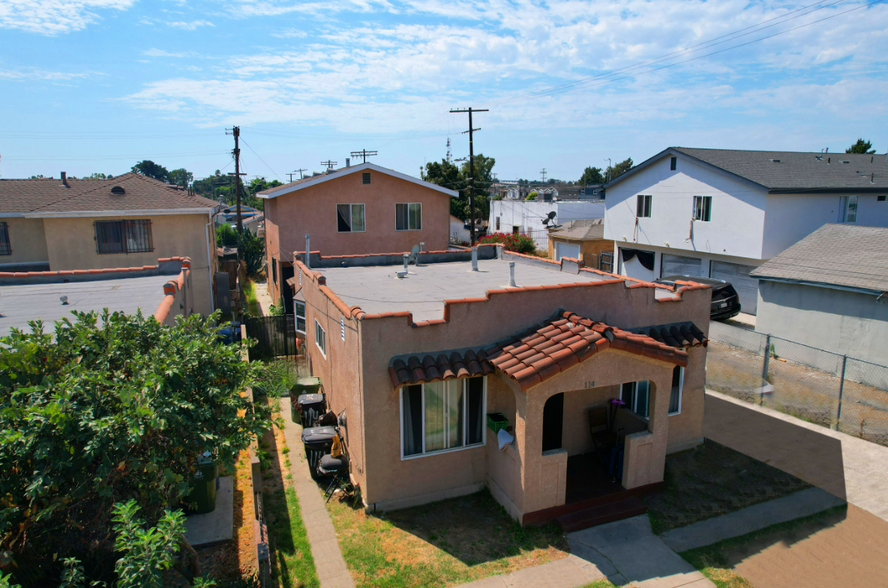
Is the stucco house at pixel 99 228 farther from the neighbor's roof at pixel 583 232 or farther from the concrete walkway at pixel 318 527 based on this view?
the neighbor's roof at pixel 583 232

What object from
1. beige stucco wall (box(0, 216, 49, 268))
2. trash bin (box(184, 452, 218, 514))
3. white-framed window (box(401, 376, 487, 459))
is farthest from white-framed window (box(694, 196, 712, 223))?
beige stucco wall (box(0, 216, 49, 268))

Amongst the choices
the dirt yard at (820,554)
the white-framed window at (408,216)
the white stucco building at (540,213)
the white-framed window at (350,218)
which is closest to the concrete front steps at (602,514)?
the dirt yard at (820,554)

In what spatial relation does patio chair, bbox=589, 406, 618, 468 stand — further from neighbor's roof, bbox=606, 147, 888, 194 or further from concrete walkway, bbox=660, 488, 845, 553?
neighbor's roof, bbox=606, 147, 888, 194

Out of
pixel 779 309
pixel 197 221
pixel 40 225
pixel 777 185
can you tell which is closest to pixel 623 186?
pixel 777 185

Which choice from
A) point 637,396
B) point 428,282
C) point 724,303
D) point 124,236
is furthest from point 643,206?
point 124,236

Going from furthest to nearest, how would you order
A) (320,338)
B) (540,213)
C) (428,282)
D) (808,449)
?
(540,213) → (428,282) → (320,338) → (808,449)

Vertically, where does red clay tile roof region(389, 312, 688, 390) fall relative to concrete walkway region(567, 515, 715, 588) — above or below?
above

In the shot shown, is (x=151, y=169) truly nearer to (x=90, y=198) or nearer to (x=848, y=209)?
(x=90, y=198)
